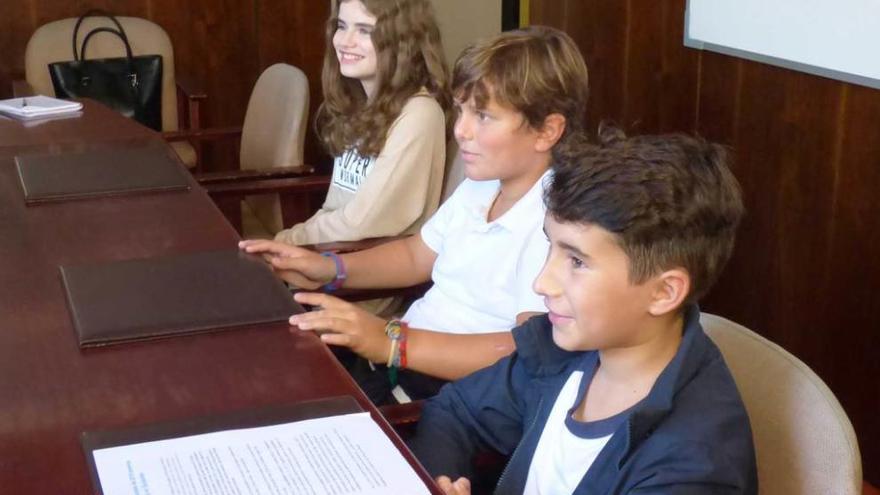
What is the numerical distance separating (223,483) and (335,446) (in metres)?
0.13

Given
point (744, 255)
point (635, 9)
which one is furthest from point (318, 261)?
point (635, 9)

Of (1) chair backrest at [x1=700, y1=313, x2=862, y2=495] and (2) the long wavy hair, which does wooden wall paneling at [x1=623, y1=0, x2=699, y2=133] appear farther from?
(1) chair backrest at [x1=700, y1=313, x2=862, y2=495]

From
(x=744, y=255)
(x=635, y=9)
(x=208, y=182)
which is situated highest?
(x=635, y=9)

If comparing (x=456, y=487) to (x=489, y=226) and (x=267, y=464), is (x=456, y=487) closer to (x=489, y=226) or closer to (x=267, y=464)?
(x=267, y=464)

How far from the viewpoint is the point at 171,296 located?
1.59 metres

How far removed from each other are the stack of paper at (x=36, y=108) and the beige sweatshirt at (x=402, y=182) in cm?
105

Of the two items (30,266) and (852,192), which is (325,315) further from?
(852,192)

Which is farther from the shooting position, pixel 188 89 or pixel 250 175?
pixel 188 89

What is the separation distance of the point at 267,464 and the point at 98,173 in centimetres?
130

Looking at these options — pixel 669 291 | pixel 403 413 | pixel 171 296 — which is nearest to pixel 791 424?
pixel 669 291

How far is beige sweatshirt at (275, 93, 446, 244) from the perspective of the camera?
228 cm

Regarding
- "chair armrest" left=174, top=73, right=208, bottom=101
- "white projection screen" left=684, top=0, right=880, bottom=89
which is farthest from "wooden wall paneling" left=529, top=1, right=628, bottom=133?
"chair armrest" left=174, top=73, right=208, bottom=101

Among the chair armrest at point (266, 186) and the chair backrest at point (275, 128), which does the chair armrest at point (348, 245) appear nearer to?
the chair armrest at point (266, 186)

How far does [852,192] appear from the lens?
254 centimetres
